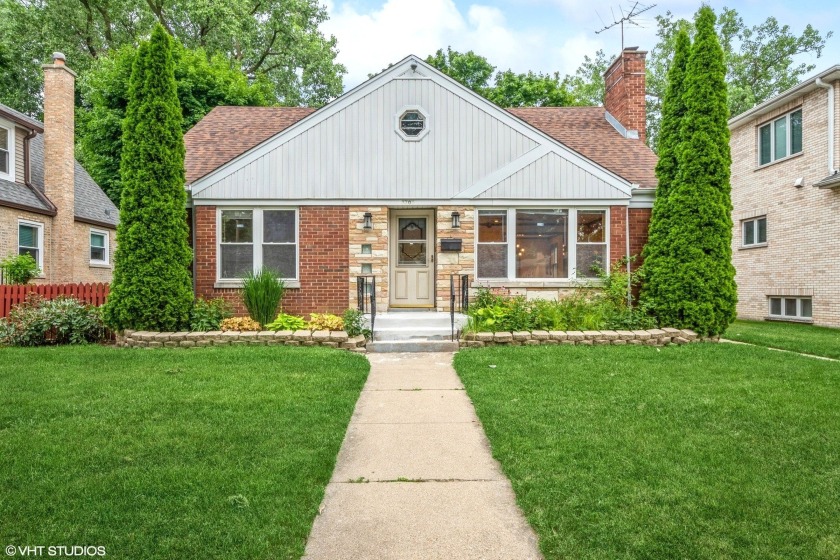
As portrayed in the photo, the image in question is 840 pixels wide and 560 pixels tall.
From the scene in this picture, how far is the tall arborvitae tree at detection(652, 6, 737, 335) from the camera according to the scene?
347 inches

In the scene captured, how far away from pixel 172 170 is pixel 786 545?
30.6 ft

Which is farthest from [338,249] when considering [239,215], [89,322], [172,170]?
[89,322]

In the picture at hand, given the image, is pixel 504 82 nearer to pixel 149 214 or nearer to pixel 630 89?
pixel 630 89

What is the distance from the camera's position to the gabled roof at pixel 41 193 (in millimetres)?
13375

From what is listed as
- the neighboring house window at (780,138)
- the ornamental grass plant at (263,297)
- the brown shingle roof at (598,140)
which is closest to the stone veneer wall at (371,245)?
the ornamental grass plant at (263,297)

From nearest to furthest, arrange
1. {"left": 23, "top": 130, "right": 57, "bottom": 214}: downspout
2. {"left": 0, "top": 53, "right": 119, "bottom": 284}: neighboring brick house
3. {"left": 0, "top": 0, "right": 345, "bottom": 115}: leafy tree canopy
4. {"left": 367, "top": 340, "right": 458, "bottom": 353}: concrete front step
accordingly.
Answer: {"left": 367, "top": 340, "right": 458, "bottom": 353}: concrete front step, {"left": 0, "top": 53, "right": 119, "bottom": 284}: neighboring brick house, {"left": 23, "top": 130, "right": 57, "bottom": 214}: downspout, {"left": 0, "top": 0, "right": 345, "bottom": 115}: leafy tree canopy

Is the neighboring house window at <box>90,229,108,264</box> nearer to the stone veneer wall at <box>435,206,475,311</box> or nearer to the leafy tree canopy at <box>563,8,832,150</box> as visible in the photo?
the stone veneer wall at <box>435,206,475,311</box>

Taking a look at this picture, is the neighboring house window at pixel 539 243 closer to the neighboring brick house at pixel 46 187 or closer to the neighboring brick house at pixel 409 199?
the neighboring brick house at pixel 409 199

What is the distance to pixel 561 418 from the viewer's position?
4.41m

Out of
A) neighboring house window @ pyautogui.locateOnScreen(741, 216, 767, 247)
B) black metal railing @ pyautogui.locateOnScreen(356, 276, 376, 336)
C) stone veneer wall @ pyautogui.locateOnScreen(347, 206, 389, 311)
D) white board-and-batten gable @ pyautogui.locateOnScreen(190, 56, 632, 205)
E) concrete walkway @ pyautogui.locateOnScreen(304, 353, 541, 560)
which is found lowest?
concrete walkway @ pyautogui.locateOnScreen(304, 353, 541, 560)

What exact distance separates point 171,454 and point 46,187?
48.4 feet

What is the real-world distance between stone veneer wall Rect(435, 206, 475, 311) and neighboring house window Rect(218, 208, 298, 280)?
9.84 ft

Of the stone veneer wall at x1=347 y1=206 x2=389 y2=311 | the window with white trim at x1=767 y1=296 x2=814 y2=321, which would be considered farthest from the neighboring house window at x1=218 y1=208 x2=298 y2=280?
the window with white trim at x1=767 y1=296 x2=814 y2=321

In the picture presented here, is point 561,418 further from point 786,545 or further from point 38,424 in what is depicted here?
point 38,424
